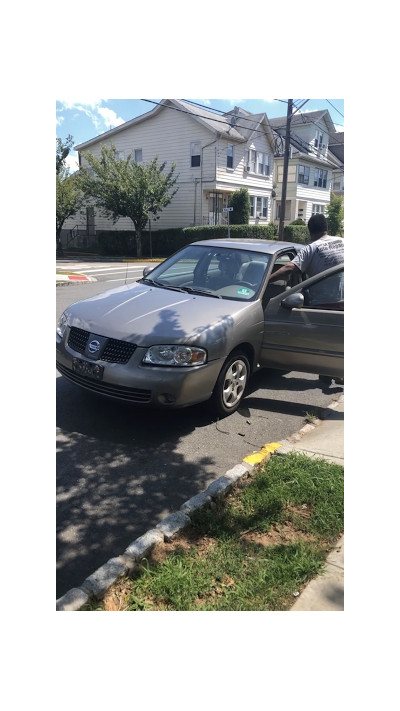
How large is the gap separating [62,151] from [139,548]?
7.83ft

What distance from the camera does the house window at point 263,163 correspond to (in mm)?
4898

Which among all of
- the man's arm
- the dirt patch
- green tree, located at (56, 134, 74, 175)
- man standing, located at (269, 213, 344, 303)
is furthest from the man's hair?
the dirt patch

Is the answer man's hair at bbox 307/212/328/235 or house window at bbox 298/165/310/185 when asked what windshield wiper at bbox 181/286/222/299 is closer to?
man's hair at bbox 307/212/328/235

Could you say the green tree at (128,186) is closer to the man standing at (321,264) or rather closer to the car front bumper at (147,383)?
the man standing at (321,264)

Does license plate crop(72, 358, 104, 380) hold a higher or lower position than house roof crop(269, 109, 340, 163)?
lower

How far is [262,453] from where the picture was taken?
353 cm

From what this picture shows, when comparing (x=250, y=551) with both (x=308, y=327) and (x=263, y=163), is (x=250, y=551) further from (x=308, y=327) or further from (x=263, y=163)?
(x=263, y=163)

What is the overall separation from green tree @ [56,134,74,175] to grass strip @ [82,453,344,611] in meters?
2.26

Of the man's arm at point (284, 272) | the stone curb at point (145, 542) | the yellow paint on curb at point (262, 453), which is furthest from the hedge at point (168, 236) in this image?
the stone curb at point (145, 542)

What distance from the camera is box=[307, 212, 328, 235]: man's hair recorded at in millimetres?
4246

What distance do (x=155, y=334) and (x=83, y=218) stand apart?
1143 mm

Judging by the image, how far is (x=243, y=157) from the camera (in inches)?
191

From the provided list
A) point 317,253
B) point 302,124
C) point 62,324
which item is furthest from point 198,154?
point 62,324
